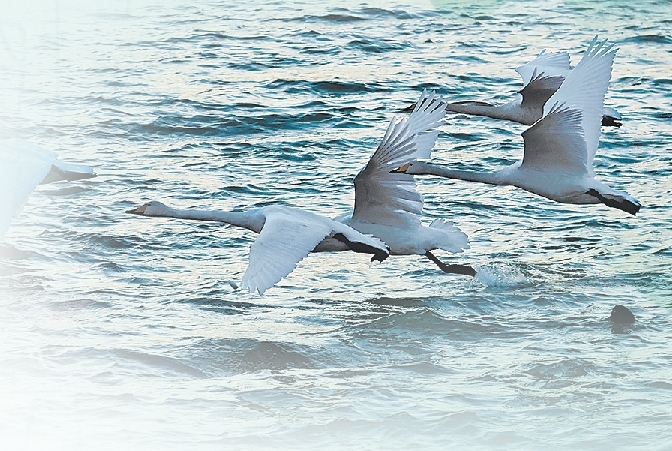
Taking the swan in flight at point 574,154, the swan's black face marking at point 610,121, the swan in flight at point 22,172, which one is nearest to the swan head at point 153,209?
the swan in flight at point 22,172

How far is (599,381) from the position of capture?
8844mm

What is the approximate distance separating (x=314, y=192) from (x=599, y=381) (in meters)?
5.42

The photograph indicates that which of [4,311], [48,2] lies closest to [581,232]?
[4,311]

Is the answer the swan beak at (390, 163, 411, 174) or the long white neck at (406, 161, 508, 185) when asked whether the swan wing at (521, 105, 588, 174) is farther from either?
the swan beak at (390, 163, 411, 174)

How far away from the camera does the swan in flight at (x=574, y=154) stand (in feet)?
35.7

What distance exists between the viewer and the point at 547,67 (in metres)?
13.1

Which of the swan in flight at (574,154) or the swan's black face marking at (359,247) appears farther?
the swan in flight at (574,154)

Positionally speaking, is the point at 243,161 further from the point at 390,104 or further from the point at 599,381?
the point at 599,381

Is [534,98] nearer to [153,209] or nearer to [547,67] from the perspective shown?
[547,67]

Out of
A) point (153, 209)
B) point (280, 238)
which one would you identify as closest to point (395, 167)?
point (280, 238)

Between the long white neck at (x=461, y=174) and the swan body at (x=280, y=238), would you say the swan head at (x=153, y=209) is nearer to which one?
the swan body at (x=280, y=238)

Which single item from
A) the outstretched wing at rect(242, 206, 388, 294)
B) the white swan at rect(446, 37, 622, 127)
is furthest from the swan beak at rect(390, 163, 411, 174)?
the white swan at rect(446, 37, 622, 127)

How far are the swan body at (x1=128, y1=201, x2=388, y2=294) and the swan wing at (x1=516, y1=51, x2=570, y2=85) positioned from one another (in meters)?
3.80

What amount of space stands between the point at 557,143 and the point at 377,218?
1.71 meters
